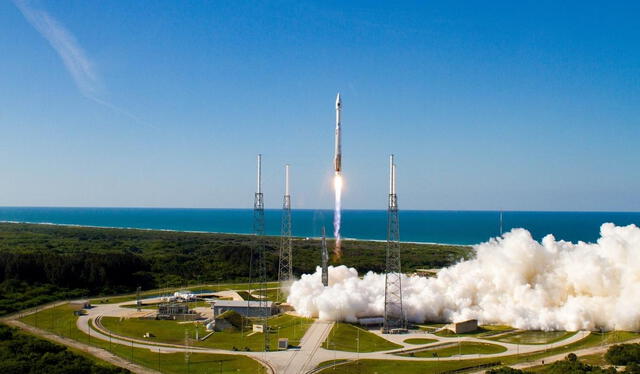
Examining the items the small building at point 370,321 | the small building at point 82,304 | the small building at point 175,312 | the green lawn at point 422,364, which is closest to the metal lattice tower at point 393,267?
the small building at point 370,321

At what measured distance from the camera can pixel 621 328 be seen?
199ft

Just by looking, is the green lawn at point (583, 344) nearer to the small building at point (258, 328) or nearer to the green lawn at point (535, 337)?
the green lawn at point (535, 337)

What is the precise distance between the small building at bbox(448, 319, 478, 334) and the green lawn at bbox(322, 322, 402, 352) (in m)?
8.29

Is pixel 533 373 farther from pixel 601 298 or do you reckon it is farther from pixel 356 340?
pixel 601 298

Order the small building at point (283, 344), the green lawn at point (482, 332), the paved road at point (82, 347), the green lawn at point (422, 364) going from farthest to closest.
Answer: the green lawn at point (482, 332) → the small building at point (283, 344) → the paved road at point (82, 347) → the green lawn at point (422, 364)

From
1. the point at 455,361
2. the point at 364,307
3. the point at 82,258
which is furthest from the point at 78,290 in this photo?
the point at 455,361

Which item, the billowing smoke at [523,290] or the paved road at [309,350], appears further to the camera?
the billowing smoke at [523,290]

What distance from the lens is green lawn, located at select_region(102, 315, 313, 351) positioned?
55406 mm

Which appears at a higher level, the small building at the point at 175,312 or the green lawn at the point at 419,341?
the small building at the point at 175,312

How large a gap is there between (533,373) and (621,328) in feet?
77.4

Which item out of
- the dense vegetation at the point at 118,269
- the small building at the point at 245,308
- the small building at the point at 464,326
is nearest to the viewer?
the small building at the point at 464,326

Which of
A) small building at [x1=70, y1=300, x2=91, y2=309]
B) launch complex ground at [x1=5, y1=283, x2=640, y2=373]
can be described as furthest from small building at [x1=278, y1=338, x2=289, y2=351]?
small building at [x1=70, y1=300, x2=91, y2=309]

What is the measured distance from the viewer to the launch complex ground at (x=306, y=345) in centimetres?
4781

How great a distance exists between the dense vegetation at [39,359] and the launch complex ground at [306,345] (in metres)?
3.11
